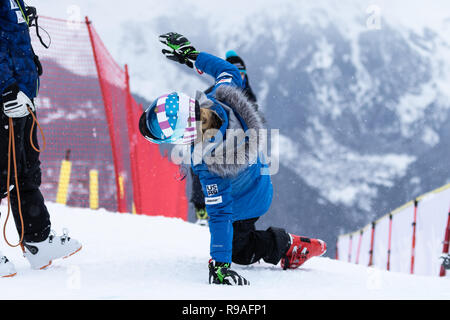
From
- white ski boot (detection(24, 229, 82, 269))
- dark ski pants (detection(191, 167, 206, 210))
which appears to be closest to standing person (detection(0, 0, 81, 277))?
white ski boot (detection(24, 229, 82, 269))

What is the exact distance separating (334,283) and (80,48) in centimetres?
494

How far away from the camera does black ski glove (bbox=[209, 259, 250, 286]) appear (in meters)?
1.60

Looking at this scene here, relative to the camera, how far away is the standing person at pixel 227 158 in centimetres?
156

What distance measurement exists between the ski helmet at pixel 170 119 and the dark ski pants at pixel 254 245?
28.7 inches

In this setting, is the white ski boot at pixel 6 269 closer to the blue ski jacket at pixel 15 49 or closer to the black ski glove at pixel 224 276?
the blue ski jacket at pixel 15 49

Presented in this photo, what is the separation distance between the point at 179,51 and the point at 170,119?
75 centimetres

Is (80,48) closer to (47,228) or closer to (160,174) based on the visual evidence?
(160,174)

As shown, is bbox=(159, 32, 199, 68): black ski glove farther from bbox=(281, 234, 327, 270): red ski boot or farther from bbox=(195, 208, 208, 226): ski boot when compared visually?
bbox=(195, 208, 208, 226): ski boot

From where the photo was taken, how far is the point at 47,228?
1945mm

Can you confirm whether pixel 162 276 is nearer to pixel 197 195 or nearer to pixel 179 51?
pixel 179 51

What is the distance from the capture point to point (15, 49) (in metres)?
1.77

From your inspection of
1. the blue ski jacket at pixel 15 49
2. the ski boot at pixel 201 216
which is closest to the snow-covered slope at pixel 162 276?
the ski boot at pixel 201 216
